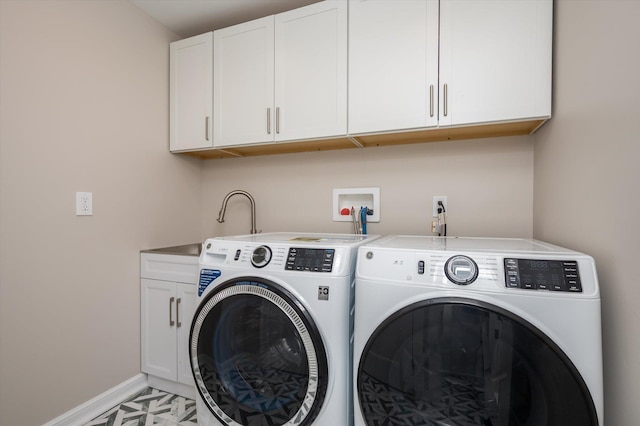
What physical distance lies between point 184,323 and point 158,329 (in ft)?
0.73

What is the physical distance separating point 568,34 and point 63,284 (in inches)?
96.8

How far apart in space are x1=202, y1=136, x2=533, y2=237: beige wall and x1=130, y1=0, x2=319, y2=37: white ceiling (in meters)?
0.90

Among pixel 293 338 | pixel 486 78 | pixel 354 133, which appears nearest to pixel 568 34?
pixel 486 78

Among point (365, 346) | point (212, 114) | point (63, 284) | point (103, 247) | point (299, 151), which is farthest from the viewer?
point (299, 151)

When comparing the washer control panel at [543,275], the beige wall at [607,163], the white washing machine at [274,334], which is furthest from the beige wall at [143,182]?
the white washing machine at [274,334]

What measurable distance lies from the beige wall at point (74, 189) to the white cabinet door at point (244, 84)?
45 centimetres

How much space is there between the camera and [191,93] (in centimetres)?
192

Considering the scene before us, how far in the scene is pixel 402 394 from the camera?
91cm

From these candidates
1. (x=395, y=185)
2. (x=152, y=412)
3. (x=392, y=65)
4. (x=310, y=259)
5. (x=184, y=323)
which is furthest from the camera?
(x=395, y=185)

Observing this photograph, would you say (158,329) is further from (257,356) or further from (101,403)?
(257,356)

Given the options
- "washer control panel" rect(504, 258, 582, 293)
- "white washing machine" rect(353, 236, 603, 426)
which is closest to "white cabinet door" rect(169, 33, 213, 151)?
"white washing machine" rect(353, 236, 603, 426)

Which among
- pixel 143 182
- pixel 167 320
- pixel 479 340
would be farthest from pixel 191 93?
pixel 479 340

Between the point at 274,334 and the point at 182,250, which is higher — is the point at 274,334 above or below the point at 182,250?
below

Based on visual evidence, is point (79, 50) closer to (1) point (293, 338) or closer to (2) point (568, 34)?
(1) point (293, 338)
